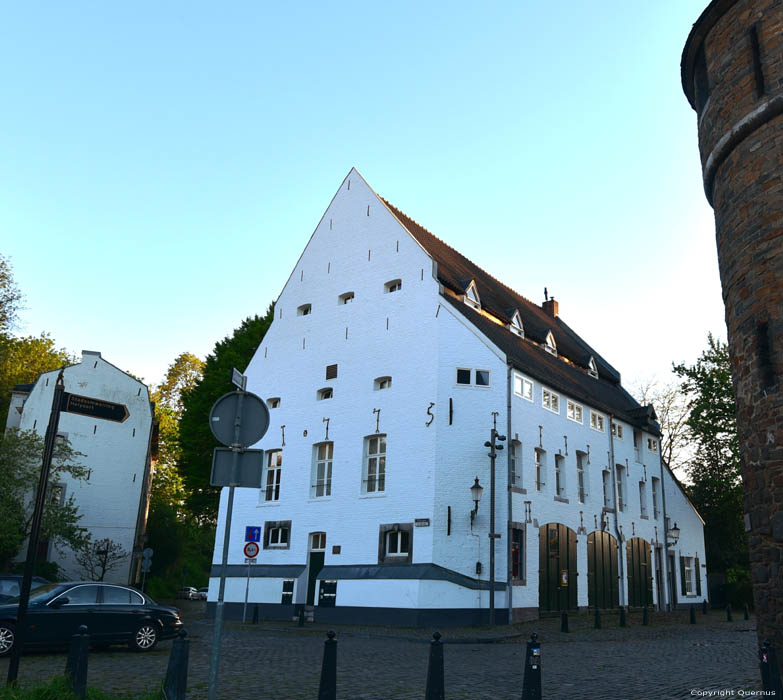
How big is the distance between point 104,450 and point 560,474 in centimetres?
2290

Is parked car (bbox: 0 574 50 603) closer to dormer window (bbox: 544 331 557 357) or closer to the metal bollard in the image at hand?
the metal bollard

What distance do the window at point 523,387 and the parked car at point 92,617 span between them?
47.8 feet

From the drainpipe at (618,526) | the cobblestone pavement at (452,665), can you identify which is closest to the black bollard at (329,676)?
the cobblestone pavement at (452,665)

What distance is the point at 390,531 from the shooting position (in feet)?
79.9

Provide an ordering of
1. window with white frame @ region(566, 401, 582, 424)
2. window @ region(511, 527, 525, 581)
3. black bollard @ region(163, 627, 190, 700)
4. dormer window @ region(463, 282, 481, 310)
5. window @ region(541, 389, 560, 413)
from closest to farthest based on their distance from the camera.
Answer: black bollard @ region(163, 627, 190, 700) → window @ region(511, 527, 525, 581) → window @ region(541, 389, 560, 413) → dormer window @ region(463, 282, 481, 310) → window with white frame @ region(566, 401, 582, 424)

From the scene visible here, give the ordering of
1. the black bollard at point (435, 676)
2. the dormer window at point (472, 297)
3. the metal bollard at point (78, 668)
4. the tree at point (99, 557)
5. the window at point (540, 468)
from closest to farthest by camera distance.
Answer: the metal bollard at point (78, 668)
the black bollard at point (435, 676)
the window at point (540, 468)
the dormer window at point (472, 297)
the tree at point (99, 557)

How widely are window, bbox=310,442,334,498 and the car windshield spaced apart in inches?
534

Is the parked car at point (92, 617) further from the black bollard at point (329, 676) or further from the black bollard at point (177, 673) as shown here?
the black bollard at point (329, 676)

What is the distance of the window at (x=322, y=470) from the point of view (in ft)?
88.4

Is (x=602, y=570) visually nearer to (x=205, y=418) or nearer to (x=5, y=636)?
(x=205, y=418)

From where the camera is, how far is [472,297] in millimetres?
28109

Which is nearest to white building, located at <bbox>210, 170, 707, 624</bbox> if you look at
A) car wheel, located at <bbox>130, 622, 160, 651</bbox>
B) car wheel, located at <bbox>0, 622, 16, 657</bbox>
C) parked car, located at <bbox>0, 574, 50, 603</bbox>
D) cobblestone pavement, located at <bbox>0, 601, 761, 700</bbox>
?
cobblestone pavement, located at <bbox>0, 601, 761, 700</bbox>

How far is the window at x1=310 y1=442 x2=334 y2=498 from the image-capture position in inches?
1061

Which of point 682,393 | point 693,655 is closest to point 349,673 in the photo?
point 693,655
